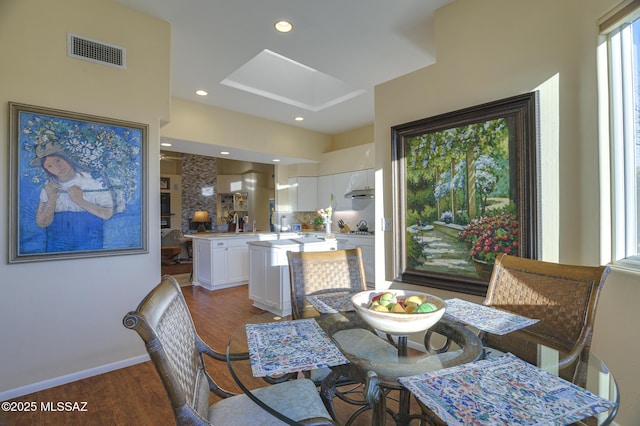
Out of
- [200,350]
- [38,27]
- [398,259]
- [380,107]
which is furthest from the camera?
[380,107]

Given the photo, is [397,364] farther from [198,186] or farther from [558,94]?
[198,186]

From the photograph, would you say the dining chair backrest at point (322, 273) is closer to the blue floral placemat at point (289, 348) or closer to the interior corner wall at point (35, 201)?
the blue floral placemat at point (289, 348)

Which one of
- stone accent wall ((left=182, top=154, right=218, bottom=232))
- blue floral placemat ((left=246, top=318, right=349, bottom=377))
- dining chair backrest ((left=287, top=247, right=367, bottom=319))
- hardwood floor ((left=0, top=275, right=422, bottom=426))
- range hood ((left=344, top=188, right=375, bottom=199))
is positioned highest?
stone accent wall ((left=182, top=154, right=218, bottom=232))

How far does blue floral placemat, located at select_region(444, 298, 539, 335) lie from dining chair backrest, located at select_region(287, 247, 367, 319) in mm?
674

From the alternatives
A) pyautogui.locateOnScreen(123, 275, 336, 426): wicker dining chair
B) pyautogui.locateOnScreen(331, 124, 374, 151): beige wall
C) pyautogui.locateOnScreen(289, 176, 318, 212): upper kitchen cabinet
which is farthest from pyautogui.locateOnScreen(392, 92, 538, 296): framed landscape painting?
pyautogui.locateOnScreen(289, 176, 318, 212): upper kitchen cabinet

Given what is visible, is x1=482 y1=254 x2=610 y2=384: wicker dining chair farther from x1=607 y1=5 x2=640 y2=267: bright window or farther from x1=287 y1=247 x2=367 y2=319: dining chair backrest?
x1=287 y1=247 x2=367 y2=319: dining chair backrest

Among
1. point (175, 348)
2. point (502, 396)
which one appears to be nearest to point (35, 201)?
point (175, 348)

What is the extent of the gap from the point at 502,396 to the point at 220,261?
183 inches

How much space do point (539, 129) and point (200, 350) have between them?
7.54 feet

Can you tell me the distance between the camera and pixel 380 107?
9.58 feet

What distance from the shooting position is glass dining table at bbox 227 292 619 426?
33.6 inches

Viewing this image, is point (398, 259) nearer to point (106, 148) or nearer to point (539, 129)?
point (539, 129)

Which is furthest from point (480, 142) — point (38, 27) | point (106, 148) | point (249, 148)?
point (249, 148)

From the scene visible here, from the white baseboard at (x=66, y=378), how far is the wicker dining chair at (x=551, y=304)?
8.58ft
